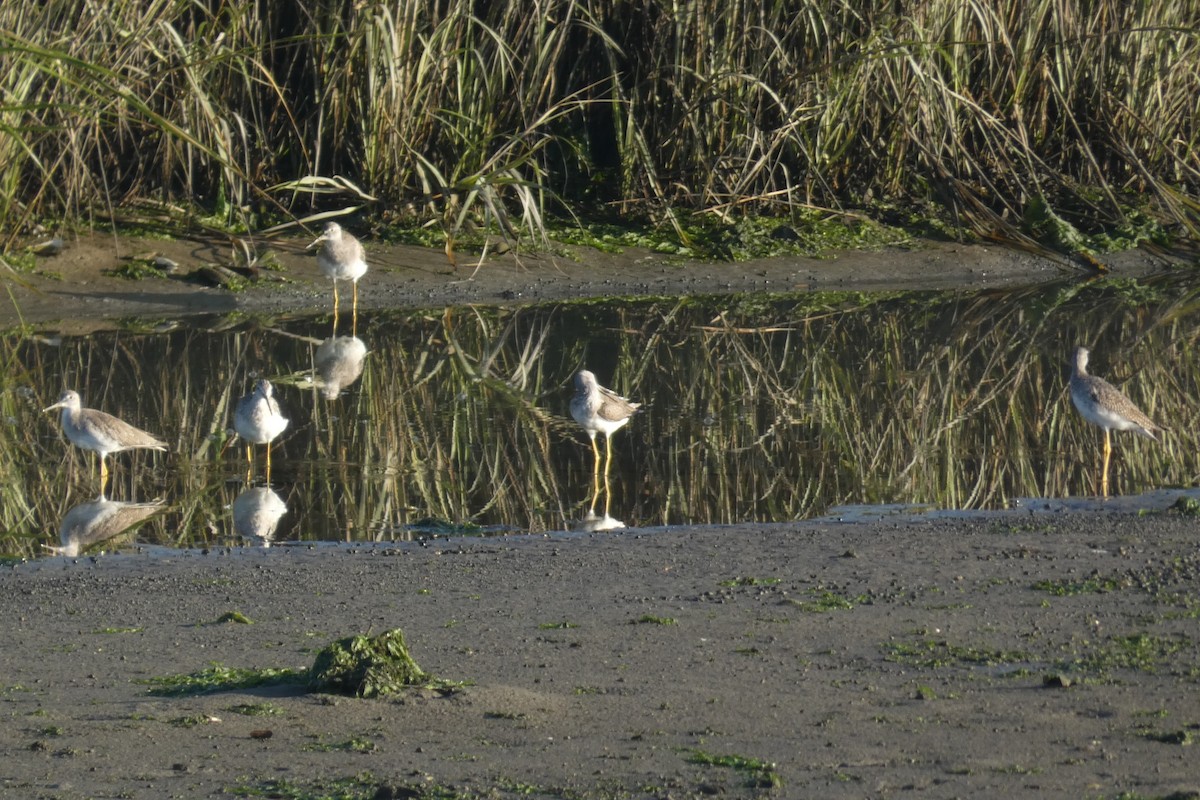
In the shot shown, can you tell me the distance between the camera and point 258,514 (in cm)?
779

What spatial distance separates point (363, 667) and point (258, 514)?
123 inches

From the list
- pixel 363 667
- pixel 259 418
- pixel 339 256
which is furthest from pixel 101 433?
pixel 339 256

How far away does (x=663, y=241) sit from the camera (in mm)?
15625

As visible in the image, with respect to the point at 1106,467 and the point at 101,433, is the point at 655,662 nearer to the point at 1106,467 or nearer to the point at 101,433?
the point at 1106,467

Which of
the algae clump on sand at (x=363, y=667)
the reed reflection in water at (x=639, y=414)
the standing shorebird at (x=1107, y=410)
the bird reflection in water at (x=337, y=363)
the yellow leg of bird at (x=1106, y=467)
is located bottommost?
the bird reflection in water at (x=337, y=363)

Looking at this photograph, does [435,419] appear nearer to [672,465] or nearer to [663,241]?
[672,465]

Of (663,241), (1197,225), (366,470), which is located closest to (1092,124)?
(1197,225)

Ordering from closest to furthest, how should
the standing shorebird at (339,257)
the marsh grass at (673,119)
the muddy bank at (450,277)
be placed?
1. the standing shorebird at (339,257)
2. the muddy bank at (450,277)
3. the marsh grass at (673,119)

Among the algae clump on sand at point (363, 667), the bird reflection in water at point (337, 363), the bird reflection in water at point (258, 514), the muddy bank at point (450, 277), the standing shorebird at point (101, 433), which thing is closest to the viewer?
the algae clump on sand at point (363, 667)

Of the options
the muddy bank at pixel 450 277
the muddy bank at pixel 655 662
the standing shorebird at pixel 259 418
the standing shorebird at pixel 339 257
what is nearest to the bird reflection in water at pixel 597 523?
the muddy bank at pixel 655 662

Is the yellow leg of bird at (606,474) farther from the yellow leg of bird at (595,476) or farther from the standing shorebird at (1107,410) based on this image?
the standing shorebird at (1107,410)

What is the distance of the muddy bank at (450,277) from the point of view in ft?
44.6

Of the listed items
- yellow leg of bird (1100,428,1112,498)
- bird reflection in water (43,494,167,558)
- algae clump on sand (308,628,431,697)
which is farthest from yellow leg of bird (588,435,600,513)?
algae clump on sand (308,628,431,697)

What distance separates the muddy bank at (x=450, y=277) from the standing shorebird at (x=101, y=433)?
428 cm
